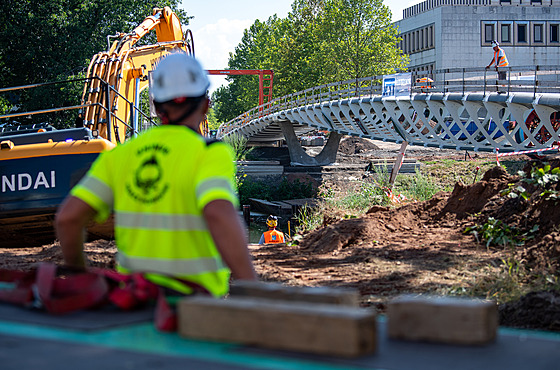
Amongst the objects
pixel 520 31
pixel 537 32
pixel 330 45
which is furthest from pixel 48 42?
pixel 537 32

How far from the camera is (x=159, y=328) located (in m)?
2.38

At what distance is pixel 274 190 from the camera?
42844 millimetres

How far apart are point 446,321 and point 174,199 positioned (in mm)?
1108

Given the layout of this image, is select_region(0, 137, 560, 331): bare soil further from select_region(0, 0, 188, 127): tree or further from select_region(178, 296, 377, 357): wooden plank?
select_region(0, 0, 188, 127): tree

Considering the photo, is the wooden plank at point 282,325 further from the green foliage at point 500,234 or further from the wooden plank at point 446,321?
the green foliage at point 500,234

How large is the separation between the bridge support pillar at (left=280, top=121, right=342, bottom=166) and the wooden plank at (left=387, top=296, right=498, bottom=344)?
4512 cm

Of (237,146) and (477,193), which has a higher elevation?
(237,146)

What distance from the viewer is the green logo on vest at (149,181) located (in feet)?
9.00

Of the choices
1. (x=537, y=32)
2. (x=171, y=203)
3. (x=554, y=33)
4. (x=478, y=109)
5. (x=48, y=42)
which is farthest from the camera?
(x=554, y=33)

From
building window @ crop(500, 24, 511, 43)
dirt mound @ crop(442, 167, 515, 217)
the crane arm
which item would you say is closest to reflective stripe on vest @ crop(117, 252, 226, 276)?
dirt mound @ crop(442, 167, 515, 217)

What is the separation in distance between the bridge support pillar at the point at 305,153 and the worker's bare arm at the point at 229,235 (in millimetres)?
44787

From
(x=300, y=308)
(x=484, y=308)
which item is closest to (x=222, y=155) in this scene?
(x=300, y=308)

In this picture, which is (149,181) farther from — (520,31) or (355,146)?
(520,31)

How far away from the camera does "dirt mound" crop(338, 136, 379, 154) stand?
54.6 meters
